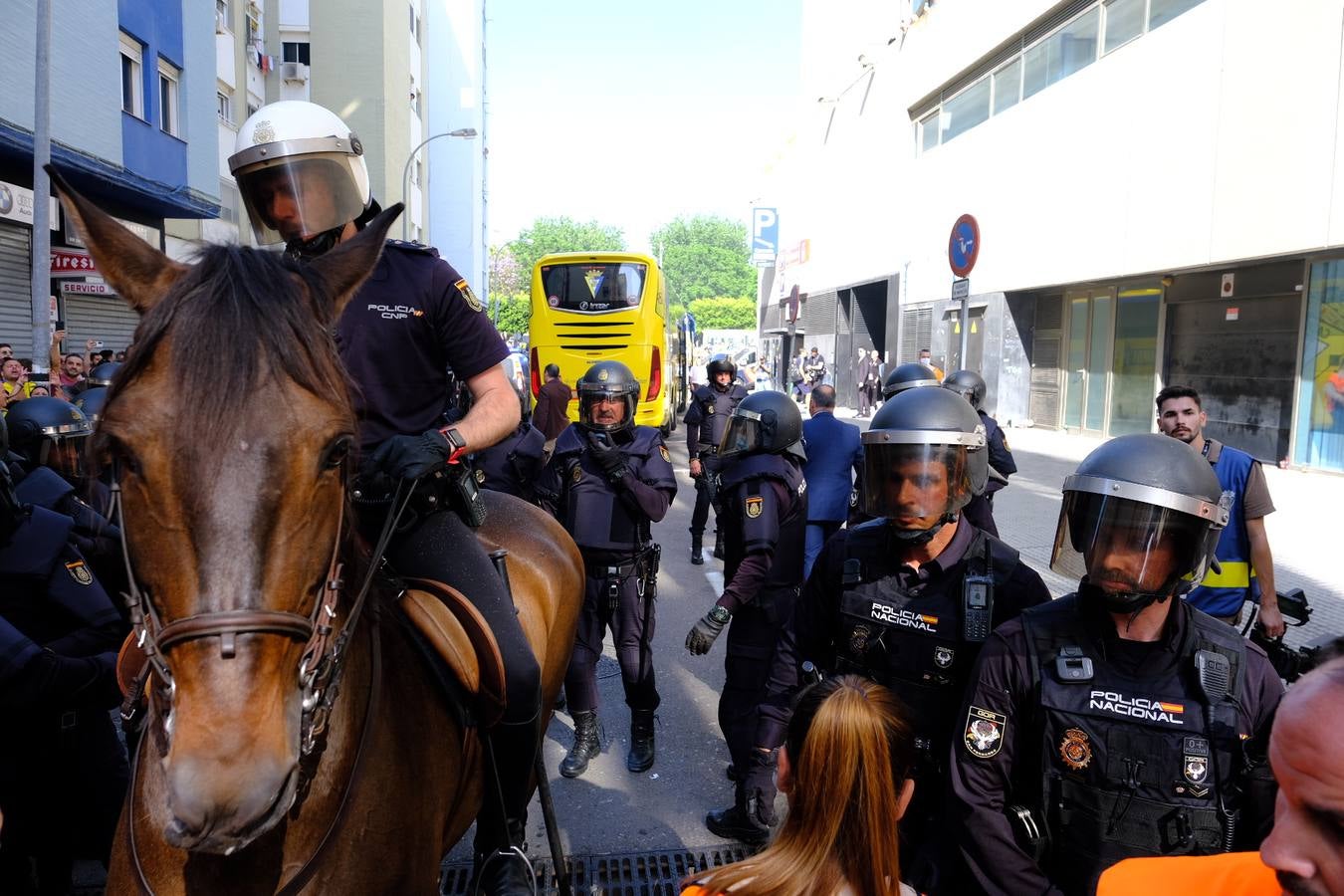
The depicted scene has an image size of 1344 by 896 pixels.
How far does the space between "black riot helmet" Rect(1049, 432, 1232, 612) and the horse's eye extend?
1.89 meters

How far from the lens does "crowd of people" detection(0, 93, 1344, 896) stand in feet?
5.96

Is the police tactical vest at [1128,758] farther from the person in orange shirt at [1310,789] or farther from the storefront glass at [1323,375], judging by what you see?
the storefront glass at [1323,375]

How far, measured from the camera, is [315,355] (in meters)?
1.74

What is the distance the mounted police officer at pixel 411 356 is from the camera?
2.56 meters

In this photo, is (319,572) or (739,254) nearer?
(319,572)

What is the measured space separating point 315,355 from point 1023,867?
6.55ft

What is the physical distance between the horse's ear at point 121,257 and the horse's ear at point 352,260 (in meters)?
0.29

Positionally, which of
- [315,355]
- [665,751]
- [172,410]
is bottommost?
[665,751]

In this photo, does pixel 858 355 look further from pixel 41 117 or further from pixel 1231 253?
pixel 41 117

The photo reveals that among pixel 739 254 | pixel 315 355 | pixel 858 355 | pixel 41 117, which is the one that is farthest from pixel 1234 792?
pixel 739 254

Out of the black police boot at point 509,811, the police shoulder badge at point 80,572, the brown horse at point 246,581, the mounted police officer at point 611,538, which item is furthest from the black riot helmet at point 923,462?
the police shoulder badge at point 80,572

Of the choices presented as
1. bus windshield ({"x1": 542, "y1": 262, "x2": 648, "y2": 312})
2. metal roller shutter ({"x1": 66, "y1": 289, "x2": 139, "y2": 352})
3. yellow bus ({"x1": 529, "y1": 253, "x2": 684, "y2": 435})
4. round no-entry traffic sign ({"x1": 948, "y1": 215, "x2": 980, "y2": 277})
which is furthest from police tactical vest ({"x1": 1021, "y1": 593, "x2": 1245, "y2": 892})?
A: metal roller shutter ({"x1": 66, "y1": 289, "x2": 139, "y2": 352})

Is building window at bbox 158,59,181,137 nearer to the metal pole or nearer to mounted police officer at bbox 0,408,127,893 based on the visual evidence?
the metal pole

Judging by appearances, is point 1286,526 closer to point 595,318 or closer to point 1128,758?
point 1128,758
